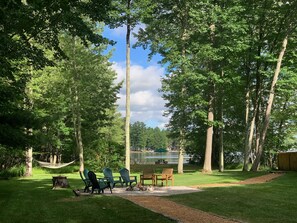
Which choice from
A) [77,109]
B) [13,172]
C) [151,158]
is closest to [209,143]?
[77,109]

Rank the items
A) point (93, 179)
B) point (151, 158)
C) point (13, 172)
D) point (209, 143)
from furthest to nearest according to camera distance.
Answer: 1. point (151, 158)
2. point (209, 143)
3. point (13, 172)
4. point (93, 179)

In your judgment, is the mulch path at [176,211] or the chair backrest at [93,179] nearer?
the mulch path at [176,211]

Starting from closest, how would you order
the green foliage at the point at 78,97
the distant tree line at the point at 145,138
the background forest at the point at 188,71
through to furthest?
the background forest at the point at 188,71 < the green foliage at the point at 78,97 < the distant tree line at the point at 145,138

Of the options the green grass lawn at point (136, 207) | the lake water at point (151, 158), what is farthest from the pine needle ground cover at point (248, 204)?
the lake water at point (151, 158)

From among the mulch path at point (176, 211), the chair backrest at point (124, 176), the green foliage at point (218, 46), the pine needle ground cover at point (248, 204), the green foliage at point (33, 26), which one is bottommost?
the mulch path at point (176, 211)

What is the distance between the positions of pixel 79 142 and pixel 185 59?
35.4 feet

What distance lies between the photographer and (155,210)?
862 centimetres

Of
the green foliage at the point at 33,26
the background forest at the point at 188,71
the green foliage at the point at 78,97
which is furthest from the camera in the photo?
the green foliage at the point at 78,97

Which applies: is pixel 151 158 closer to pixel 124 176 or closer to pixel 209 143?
pixel 209 143

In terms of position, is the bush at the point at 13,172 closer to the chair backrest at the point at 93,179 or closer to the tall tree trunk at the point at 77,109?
the tall tree trunk at the point at 77,109

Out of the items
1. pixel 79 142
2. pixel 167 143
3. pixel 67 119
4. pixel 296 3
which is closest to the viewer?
pixel 296 3

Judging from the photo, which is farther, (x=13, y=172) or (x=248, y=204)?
(x=13, y=172)

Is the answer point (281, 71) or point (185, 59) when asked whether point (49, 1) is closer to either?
point (185, 59)

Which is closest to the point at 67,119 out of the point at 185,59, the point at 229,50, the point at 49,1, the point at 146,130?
the point at 185,59
